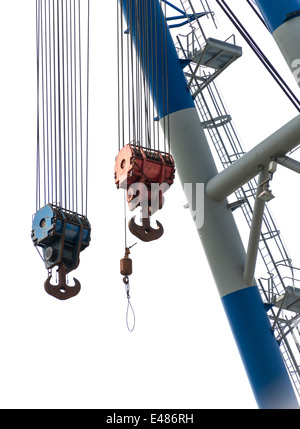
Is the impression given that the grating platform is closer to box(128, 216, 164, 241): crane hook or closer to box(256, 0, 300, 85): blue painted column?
box(256, 0, 300, 85): blue painted column

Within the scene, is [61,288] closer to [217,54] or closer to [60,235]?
[60,235]

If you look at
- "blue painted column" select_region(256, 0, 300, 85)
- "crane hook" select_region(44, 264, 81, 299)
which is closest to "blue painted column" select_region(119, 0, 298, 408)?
"blue painted column" select_region(256, 0, 300, 85)

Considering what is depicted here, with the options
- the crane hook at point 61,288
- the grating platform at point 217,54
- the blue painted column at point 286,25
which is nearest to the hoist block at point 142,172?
the crane hook at point 61,288

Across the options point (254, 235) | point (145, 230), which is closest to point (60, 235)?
point (145, 230)

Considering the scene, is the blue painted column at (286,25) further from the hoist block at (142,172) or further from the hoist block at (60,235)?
the hoist block at (60,235)

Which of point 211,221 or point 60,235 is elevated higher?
point 211,221

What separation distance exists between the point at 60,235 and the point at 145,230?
4.89 feet

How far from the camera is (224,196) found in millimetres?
16406

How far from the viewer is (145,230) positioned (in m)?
13.0

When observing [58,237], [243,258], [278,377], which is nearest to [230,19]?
[243,258]

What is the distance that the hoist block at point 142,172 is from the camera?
13102 mm

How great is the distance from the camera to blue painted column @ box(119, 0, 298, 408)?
1543 centimetres

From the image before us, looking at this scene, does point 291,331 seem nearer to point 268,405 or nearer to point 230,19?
point 268,405

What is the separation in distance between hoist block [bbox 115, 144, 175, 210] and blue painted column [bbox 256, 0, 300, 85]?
10.2 feet
